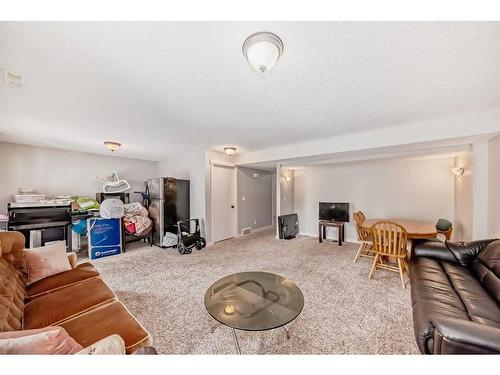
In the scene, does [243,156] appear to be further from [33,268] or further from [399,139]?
[33,268]

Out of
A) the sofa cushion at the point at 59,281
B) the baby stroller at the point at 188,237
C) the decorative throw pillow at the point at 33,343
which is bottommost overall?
the baby stroller at the point at 188,237

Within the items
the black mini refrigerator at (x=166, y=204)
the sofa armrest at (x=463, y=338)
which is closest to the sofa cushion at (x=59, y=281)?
the black mini refrigerator at (x=166, y=204)

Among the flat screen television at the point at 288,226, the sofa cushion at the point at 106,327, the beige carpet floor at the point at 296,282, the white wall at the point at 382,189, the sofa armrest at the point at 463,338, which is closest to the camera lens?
the sofa armrest at the point at 463,338

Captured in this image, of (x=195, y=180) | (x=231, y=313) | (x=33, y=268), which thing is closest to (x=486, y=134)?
(x=231, y=313)

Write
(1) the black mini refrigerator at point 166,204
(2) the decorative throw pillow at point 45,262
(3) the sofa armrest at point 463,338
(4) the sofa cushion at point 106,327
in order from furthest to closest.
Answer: (1) the black mini refrigerator at point 166,204, (2) the decorative throw pillow at point 45,262, (4) the sofa cushion at point 106,327, (3) the sofa armrest at point 463,338

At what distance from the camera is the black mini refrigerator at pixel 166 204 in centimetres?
436

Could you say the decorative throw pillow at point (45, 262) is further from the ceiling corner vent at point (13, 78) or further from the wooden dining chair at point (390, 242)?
the wooden dining chair at point (390, 242)

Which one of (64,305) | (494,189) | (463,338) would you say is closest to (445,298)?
(463,338)

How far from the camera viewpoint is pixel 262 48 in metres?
1.24

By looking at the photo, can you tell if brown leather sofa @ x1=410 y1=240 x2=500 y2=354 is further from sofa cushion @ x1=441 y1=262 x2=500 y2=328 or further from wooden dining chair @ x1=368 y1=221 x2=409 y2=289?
wooden dining chair @ x1=368 y1=221 x2=409 y2=289

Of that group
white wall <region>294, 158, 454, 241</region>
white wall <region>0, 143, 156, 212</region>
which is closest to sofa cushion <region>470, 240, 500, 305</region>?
white wall <region>294, 158, 454, 241</region>

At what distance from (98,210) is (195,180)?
218 centimetres

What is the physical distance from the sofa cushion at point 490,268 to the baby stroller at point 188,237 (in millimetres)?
4045

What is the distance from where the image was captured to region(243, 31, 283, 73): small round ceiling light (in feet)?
4.00
